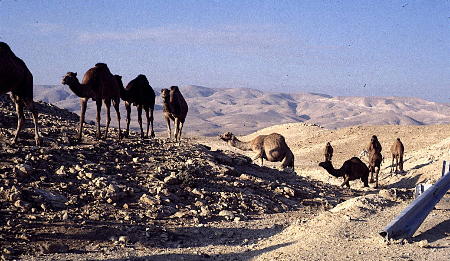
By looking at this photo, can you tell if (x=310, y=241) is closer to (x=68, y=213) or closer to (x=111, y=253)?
(x=111, y=253)

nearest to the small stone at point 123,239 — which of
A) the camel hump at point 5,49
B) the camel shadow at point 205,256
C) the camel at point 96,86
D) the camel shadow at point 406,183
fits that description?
→ the camel shadow at point 205,256

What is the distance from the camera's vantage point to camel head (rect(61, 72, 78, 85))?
13.0 meters

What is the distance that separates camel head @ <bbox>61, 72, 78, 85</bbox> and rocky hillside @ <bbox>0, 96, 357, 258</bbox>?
1.51 meters

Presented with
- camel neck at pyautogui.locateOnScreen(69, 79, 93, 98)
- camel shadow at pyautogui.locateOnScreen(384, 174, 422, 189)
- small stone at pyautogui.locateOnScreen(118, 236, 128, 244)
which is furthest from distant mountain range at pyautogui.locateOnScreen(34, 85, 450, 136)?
small stone at pyautogui.locateOnScreen(118, 236, 128, 244)

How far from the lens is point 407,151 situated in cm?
2902

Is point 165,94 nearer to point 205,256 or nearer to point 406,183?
point 205,256

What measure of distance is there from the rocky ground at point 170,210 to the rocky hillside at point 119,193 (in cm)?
2

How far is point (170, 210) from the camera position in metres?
10.0

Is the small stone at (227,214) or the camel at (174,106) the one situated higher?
the camel at (174,106)

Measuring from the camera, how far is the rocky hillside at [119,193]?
8.20m

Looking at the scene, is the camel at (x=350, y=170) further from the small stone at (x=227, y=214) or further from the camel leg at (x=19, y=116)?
the camel leg at (x=19, y=116)

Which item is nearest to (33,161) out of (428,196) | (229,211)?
(229,211)

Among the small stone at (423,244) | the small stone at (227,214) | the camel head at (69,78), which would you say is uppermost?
the camel head at (69,78)

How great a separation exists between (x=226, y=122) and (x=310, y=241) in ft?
412
